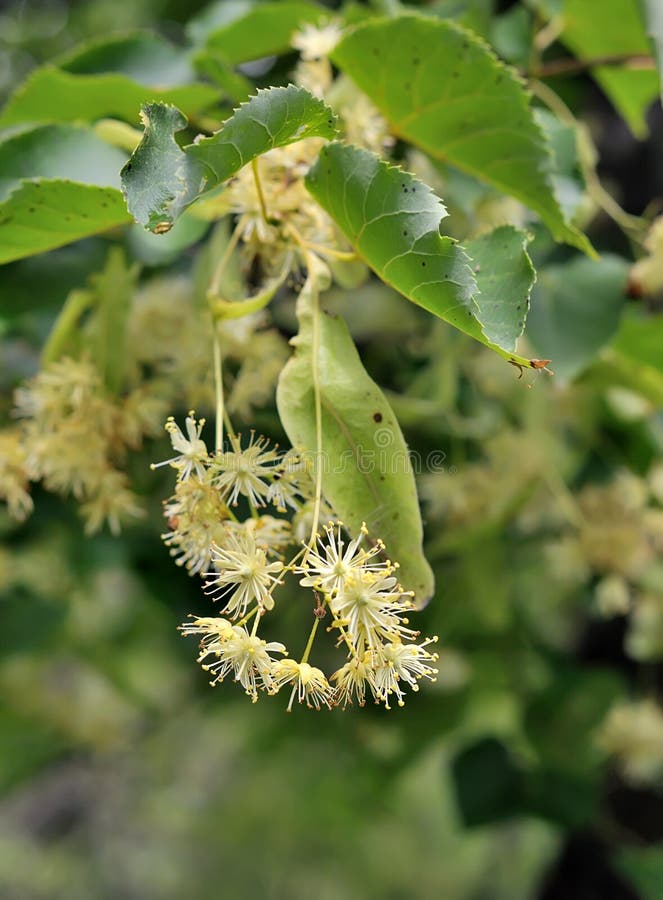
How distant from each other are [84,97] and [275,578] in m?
0.59

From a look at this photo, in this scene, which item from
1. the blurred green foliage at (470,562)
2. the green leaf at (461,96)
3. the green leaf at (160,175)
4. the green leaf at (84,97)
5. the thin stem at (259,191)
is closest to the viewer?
the green leaf at (160,175)

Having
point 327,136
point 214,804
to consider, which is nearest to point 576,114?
point 327,136

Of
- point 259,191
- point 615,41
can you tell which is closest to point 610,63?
point 615,41

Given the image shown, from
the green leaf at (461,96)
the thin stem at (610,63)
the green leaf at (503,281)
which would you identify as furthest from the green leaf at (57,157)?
the thin stem at (610,63)

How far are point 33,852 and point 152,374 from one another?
2.59 meters

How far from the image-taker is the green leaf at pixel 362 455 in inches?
22.3

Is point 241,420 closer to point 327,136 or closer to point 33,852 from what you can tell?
point 327,136

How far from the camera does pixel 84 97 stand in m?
0.87

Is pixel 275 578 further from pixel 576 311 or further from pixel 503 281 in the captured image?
pixel 576 311

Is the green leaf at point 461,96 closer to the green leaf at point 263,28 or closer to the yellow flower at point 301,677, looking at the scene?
the green leaf at point 263,28

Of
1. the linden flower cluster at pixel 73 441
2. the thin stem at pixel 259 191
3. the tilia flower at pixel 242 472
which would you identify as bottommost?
the linden flower cluster at pixel 73 441

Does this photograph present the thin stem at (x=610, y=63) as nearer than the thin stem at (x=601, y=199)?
No

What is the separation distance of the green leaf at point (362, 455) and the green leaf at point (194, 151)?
146mm

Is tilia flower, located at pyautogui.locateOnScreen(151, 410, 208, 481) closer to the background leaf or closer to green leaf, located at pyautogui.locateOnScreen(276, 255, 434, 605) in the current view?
green leaf, located at pyautogui.locateOnScreen(276, 255, 434, 605)
